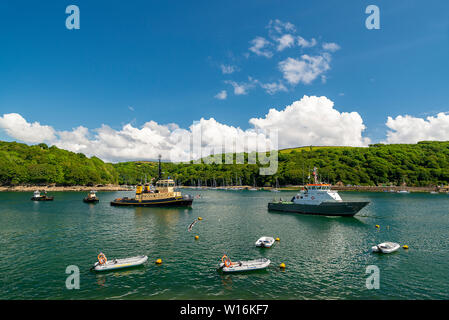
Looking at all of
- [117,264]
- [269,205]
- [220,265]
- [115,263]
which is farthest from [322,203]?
[115,263]

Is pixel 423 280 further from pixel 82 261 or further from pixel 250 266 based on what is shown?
pixel 82 261

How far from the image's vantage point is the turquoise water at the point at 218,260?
70.4 ft

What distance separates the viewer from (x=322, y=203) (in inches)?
2472

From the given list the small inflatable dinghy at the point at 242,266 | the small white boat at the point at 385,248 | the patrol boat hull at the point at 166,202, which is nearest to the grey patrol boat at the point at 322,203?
the small white boat at the point at 385,248

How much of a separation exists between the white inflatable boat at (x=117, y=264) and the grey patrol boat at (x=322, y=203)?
161ft

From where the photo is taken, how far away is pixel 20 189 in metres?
199

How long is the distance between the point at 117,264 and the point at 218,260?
11.6 metres

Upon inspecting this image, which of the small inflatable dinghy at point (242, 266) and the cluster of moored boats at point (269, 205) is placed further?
the cluster of moored boats at point (269, 205)

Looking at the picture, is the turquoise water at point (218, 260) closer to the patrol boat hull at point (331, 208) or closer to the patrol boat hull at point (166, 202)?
the patrol boat hull at point (331, 208)

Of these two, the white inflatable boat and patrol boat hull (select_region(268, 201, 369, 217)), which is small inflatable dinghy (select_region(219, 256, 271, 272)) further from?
patrol boat hull (select_region(268, 201, 369, 217))

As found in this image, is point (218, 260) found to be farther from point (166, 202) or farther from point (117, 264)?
point (166, 202)

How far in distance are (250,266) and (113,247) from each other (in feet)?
70.0

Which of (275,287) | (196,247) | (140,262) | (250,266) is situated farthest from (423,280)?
(140,262)

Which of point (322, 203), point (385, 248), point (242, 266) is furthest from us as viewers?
point (322, 203)
